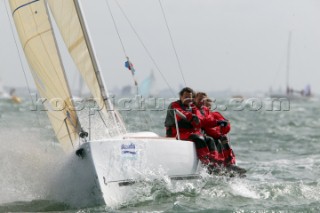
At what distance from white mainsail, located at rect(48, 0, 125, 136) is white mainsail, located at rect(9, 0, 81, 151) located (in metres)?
0.15

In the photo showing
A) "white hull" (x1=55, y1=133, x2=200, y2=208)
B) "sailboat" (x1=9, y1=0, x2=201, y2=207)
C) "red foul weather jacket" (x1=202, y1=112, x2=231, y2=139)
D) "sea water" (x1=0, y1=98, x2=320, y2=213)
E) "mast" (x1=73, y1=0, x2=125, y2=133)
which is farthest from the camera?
"red foul weather jacket" (x1=202, y1=112, x2=231, y2=139)

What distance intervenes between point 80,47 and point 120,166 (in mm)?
1519

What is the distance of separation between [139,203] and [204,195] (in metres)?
1.02

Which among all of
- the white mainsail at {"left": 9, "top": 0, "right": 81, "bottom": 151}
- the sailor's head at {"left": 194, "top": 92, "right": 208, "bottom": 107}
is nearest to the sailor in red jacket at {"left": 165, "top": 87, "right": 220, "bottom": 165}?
the sailor's head at {"left": 194, "top": 92, "right": 208, "bottom": 107}

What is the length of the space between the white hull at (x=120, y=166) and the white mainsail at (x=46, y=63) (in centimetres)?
66

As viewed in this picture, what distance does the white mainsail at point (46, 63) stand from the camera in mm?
7422

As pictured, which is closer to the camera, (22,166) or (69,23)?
(69,23)

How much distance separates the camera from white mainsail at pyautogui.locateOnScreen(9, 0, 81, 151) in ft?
24.3

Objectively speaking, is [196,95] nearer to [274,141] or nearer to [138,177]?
[138,177]

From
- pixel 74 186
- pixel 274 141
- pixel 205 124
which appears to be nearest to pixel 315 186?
pixel 205 124

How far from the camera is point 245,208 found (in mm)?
7078

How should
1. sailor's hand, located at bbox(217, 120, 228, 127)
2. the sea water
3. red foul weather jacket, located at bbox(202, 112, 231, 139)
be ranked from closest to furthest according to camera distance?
the sea water < sailor's hand, located at bbox(217, 120, 228, 127) < red foul weather jacket, located at bbox(202, 112, 231, 139)

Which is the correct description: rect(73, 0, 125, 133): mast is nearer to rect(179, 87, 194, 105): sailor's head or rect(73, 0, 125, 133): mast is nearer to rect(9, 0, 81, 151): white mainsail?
rect(9, 0, 81, 151): white mainsail

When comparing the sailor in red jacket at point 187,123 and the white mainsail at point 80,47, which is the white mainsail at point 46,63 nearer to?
the white mainsail at point 80,47
